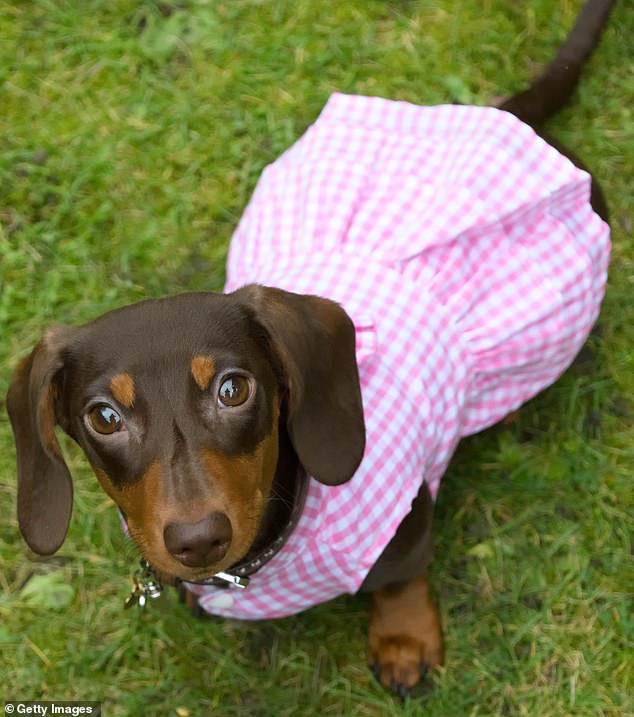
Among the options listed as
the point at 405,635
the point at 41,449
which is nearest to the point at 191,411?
the point at 41,449

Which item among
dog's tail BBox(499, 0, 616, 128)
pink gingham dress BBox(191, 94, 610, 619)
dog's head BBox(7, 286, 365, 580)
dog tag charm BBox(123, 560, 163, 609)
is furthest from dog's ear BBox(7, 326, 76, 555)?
dog's tail BBox(499, 0, 616, 128)

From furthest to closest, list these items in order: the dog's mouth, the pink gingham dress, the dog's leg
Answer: the dog's leg → the pink gingham dress → the dog's mouth

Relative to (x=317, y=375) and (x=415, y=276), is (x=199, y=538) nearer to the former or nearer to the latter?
(x=317, y=375)

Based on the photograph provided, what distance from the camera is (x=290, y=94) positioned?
436 centimetres

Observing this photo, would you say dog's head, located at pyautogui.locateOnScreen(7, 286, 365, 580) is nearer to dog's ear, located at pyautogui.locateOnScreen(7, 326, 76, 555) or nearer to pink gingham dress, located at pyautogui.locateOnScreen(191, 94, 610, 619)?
dog's ear, located at pyautogui.locateOnScreen(7, 326, 76, 555)

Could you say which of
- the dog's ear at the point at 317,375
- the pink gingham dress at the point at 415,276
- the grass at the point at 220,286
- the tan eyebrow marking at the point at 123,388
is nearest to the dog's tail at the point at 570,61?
the grass at the point at 220,286

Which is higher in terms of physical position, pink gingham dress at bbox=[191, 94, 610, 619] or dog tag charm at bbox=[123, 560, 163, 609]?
pink gingham dress at bbox=[191, 94, 610, 619]

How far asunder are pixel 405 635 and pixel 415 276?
1228mm

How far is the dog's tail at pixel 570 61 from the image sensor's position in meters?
3.70

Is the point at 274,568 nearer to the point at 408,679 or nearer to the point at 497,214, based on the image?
the point at 408,679

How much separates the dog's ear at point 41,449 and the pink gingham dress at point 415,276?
581 mm

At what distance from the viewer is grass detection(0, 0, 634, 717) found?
3516 millimetres

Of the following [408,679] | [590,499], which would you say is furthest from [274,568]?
[590,499]

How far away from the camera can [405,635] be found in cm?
341
